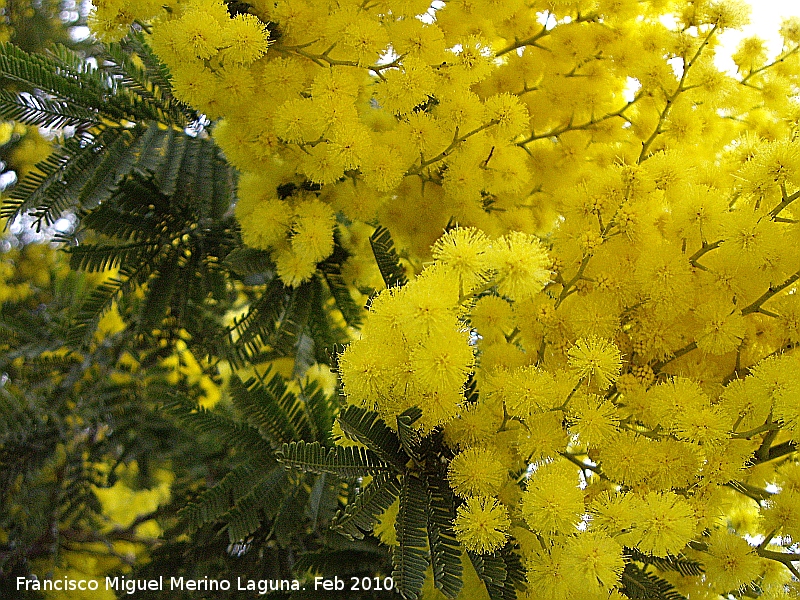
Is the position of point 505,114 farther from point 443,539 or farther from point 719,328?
point 443,539

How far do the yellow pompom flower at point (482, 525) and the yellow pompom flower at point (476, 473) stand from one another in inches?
0.8

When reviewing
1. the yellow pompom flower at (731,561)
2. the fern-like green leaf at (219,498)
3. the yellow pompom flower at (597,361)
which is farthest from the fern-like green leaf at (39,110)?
the yellow pompom flower at (731,561)

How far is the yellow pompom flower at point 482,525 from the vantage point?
94cm

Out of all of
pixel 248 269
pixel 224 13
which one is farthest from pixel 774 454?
pixel 224 13

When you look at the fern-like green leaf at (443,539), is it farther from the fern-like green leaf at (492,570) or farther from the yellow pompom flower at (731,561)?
the yellow pompom flower at (731,561)

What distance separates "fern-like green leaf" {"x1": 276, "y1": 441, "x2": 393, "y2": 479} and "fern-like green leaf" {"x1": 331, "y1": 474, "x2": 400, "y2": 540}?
2 centimetres

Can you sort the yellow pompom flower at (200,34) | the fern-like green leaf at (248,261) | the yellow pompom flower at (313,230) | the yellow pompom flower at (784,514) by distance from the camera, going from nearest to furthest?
the yellow pompom flower at (784,514) → the yellow pompom flower at (200,34) → the yellow pompom flower at (313,230) → the fern-like green leaf at (248,261)

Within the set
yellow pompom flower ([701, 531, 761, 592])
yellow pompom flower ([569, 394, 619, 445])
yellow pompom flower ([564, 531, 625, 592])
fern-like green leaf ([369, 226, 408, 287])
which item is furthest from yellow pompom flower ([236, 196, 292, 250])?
yellow pompom flower ([701, 531, 761, 592])

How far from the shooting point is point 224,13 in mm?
1166

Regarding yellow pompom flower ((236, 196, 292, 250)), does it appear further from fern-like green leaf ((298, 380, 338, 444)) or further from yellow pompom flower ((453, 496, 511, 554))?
yellow pompom flower ((453, 496, 511, 554))

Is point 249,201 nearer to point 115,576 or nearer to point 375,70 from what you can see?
point 375,70

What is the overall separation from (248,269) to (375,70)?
43 cm

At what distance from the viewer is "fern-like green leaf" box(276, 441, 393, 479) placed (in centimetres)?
103

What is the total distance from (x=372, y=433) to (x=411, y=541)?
0.15m
